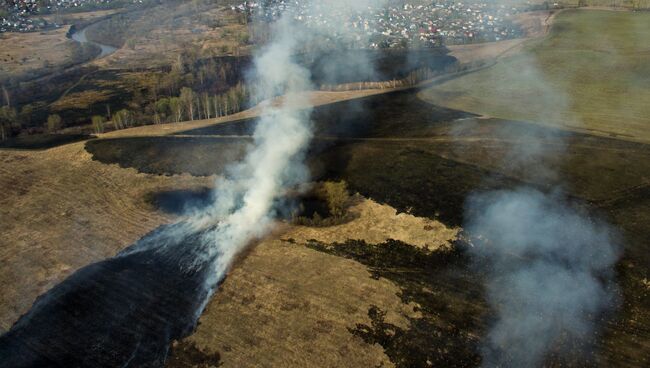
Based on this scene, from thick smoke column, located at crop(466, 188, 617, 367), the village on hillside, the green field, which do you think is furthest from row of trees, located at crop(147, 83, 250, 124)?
thick smoke column, located at crop(466, 188, 617, 367)

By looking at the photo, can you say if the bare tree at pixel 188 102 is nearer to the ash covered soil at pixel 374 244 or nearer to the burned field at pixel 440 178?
the burned field at pixel 440 178

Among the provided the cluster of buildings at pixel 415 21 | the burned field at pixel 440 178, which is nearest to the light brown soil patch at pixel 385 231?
the burned field at pixel 440 178

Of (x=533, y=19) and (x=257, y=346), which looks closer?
(x=257, y=346)

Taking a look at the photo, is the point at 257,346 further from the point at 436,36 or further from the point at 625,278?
the point at 436,36

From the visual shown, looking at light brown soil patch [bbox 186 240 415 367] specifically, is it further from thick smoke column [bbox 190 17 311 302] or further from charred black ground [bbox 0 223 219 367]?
thick smoke column [bbox 190 17 311 302]

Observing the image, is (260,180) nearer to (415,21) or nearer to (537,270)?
(537,270)

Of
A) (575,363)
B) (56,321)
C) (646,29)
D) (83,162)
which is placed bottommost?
(575,363)

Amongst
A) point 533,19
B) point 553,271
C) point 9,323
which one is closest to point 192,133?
point 9,323
